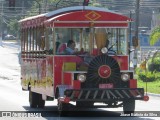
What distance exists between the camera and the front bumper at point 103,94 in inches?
703

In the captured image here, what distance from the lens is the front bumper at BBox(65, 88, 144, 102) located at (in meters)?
17.8

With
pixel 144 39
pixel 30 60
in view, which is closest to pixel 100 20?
pixel 30 60

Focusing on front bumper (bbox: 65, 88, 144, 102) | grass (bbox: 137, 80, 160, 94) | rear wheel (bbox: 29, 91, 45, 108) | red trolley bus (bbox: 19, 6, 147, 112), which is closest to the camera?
front bumper (bbox: 65, 88, 144, 102)

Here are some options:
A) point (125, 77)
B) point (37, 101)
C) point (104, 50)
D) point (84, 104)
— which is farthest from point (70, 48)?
point (37, 101)

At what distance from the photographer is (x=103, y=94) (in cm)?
1803

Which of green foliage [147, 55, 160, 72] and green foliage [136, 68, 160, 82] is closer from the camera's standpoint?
green foliage [136, 68, 160, 82]

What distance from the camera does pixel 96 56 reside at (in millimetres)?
18516

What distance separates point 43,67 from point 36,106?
273cm

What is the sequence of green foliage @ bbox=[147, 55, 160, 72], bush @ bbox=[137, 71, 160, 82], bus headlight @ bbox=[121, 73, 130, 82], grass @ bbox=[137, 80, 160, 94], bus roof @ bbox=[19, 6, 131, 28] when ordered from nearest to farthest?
1. bus headlight @ bbox=[121, 73, 130, 82]
2. bus roof @ bbox=[19, 6, 131, 28]
3. grass @ bbox=[137, 80, 160, 94]
4. bush @ bbox=[137, 71, 160, 82]
5. green foliage @ bbox=[147, 55, 160, 72]

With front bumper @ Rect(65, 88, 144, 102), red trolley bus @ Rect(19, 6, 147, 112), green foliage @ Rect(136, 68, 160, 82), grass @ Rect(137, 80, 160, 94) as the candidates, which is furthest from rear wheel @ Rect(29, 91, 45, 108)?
green foliage @ Rect(136, 68, 160, 82)

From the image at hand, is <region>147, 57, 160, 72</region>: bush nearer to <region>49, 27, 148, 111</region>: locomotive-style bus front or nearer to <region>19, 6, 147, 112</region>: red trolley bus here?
<region>19, 6, 147, 112</region>: red trolley bus

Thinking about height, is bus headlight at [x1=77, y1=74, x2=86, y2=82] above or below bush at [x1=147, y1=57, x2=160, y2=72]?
above

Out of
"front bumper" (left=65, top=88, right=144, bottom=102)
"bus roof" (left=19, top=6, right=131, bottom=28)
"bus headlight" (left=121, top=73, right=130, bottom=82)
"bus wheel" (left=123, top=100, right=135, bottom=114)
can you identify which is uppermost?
"bus roof" (left=19, top=6, right=131, bottom=28)

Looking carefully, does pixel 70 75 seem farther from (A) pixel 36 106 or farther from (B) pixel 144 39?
(B) pixel 144 39
